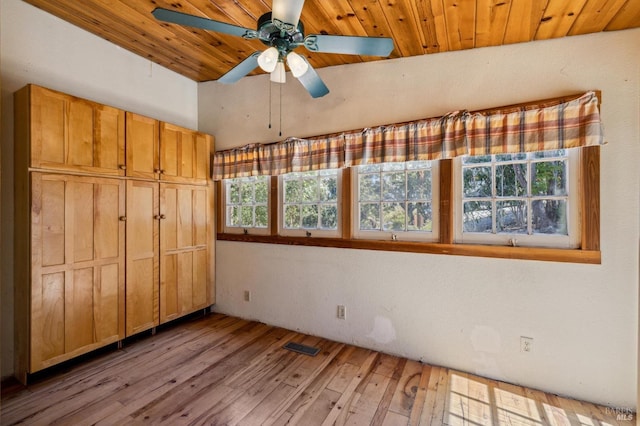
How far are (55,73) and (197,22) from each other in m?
1.83

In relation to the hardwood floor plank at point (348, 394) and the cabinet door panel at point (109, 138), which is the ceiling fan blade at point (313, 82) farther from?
the hardwood floor plank at point (348, 394)

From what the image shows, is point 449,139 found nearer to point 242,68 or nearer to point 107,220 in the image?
point 242,68

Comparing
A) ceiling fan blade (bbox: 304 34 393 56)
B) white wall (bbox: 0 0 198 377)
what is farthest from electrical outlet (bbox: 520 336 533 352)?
white wall (bbox: 0 0 198 377)

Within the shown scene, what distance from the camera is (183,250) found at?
3.06 meters

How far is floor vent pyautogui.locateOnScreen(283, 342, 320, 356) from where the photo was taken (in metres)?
2.54

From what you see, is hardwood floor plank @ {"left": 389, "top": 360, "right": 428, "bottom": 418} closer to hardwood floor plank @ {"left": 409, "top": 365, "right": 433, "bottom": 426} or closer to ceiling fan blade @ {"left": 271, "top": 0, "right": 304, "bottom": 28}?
hardwood floor plank @ {"left": 409, "top": 365, "right": 433, "bottom": 426}

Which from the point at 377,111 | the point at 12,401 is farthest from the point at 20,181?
the point at 377,111

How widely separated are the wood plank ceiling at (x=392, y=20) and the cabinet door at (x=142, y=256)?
1333 mm

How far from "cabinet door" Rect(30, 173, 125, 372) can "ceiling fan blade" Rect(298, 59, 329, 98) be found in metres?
1.86

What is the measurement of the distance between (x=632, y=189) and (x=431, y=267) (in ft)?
4.51

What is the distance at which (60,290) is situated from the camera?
2131 mm

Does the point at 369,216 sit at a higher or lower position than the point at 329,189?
lower

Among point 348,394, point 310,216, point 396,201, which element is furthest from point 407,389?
point 310,216

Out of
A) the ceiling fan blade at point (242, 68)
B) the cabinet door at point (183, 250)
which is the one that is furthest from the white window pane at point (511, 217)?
the cabinet door at point (183, 250)
